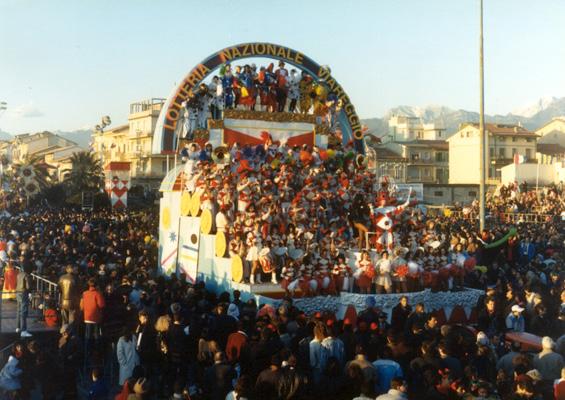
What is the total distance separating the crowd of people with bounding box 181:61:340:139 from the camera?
21297 millimetres

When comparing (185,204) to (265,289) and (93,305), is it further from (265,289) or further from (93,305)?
(93,305)

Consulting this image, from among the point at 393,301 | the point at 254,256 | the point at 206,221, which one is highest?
the point at 206,221

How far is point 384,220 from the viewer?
17.2m

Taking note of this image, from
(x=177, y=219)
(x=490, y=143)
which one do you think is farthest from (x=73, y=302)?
(x=490, y=143)

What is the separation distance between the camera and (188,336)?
10.2m

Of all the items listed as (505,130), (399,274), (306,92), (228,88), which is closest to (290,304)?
(399,274)

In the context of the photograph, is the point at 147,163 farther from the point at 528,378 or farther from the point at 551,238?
the point at 528,378

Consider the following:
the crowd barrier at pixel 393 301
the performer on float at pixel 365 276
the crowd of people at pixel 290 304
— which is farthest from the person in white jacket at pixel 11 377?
the performer on float at pixel 365 276

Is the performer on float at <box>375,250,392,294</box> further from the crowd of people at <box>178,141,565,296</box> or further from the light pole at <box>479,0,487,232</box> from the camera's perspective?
the light pole at <box>479,0,487,232</box>

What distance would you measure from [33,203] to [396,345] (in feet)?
130

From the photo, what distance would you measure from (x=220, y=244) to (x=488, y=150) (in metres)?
50.2

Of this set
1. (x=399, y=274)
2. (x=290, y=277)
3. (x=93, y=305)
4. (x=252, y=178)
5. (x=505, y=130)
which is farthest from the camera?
(x=505, y=130)

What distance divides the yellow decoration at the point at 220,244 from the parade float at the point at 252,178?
0.08 feet

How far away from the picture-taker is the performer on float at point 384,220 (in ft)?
56.4
